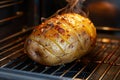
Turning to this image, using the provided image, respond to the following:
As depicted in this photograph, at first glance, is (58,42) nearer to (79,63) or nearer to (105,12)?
(79,63)

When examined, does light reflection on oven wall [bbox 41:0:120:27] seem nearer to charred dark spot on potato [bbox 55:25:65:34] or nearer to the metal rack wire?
the metal rack wire

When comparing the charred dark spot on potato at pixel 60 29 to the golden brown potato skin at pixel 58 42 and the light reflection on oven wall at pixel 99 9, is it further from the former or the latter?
the light reflection on oven wall at pixel 99 9


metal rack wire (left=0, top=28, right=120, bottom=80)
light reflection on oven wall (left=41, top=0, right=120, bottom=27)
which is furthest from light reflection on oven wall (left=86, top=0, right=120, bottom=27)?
metal rack wire (left=0, top=28, right=120, bottom=80)

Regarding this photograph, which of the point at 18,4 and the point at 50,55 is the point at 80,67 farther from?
the point at 18,4

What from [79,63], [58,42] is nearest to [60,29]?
[58,42]

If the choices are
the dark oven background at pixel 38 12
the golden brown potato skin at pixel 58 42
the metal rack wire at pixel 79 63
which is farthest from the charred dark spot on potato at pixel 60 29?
the dark oven background at pixel 38 12

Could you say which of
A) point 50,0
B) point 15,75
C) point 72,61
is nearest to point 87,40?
point 72,61
